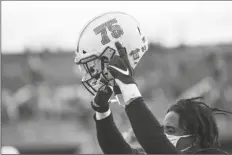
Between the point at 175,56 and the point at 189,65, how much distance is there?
419mm

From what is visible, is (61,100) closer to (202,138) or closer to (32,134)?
(32,134)

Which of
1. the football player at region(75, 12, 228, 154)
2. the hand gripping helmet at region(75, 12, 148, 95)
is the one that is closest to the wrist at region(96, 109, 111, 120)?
the football player at region(75, 12, 228, 154)

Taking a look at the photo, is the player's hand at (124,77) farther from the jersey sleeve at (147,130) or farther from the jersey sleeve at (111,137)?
the jersey sleeve at (111,137)

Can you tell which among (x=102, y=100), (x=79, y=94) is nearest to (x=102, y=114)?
(x=102, y=100)

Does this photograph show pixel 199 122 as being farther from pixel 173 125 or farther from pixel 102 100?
pixel 102 100

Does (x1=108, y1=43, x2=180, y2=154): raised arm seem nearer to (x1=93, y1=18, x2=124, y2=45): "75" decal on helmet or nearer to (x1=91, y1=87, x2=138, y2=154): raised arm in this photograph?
(x1=93, y1=18, x2=124, y2=45): "75" decal on helmet

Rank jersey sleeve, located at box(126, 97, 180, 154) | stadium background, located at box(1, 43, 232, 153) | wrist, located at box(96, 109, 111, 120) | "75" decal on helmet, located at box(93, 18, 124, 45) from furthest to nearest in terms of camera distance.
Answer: stadium background, located at box(1, 43, 232, 153)
wrist, located at box(96, 109, 111, 120)
"75" decal on helmet, located at box(93, 18, 124, 45)
jersey sleeve, located at box(126, 97, 180, 154)

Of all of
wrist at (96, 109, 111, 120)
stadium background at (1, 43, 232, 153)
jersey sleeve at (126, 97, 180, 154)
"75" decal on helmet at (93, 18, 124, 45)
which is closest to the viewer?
jersey sleeve at (126, 97, 180, 154)

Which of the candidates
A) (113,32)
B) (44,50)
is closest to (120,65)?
(113,32)

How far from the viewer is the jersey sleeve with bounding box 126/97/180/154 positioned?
2.54 m

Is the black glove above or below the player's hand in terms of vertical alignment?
below

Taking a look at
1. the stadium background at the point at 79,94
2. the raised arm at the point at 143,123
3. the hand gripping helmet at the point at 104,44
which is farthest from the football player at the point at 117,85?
the stadium background at the point at 79,94

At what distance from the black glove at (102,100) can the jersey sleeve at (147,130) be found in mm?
494

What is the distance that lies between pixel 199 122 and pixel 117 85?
588mm
